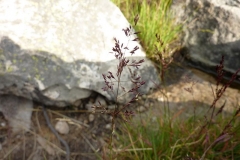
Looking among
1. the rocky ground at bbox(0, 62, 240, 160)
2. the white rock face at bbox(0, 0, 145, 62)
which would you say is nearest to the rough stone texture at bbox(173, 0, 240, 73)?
the rocky ground at bbox(0, 62, 240, 160)

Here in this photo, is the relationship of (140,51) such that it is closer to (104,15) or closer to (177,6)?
(104,15)

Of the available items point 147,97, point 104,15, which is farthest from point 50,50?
point 147,97

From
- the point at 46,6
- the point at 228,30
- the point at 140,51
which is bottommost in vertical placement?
the point at 140,51

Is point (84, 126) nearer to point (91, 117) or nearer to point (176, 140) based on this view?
point (91, 117)

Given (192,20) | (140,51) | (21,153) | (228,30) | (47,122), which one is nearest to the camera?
(21,153)

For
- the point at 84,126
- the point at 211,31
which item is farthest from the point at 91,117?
the point at 211,31

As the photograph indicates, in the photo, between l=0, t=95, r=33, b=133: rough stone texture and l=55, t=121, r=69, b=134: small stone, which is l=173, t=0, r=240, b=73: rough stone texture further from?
l=0, t=95, r=33, b=133: rough stone texture
